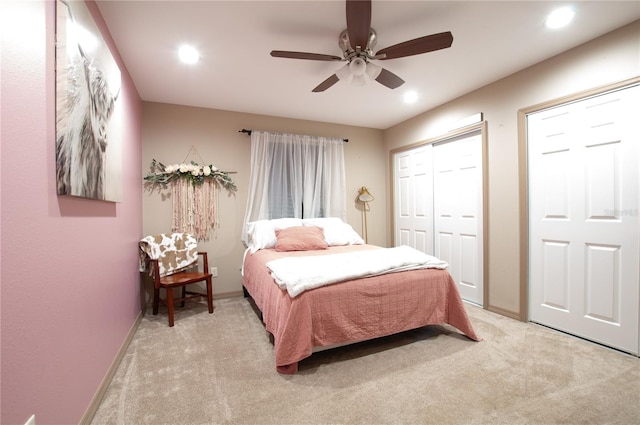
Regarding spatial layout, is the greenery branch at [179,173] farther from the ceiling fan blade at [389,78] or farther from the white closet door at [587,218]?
the white closet door at [587,218]

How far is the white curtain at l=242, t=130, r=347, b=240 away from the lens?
357 centimetres

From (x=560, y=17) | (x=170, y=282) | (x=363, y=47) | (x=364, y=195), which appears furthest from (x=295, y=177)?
(x=560, y=17)

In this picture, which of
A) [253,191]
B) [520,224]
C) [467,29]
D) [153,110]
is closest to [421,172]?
[520,224]

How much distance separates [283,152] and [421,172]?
1960 millimetres

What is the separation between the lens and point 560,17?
6.03ft

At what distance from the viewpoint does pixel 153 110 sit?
3162 mm

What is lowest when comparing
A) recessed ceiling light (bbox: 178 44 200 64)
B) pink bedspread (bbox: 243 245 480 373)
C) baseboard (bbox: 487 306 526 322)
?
baseboard (bbox: 487 306 526 322)

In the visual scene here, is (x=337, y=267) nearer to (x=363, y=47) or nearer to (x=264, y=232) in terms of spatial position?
(x=264, y=232)

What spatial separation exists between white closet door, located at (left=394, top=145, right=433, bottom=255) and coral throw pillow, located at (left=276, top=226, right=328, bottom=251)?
148cm

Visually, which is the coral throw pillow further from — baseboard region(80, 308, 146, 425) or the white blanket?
baseboard region(80, 308, 146, 425)

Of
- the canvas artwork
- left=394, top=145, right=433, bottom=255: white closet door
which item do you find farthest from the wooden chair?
Answer: left=394, top=145, right=433, bottom=255: white closet door

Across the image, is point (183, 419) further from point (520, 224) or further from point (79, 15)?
point (520, 224)

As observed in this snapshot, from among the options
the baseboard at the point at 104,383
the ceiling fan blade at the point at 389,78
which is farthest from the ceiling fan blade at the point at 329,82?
the baseboard at the point at 104,383

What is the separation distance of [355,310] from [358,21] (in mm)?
1890
